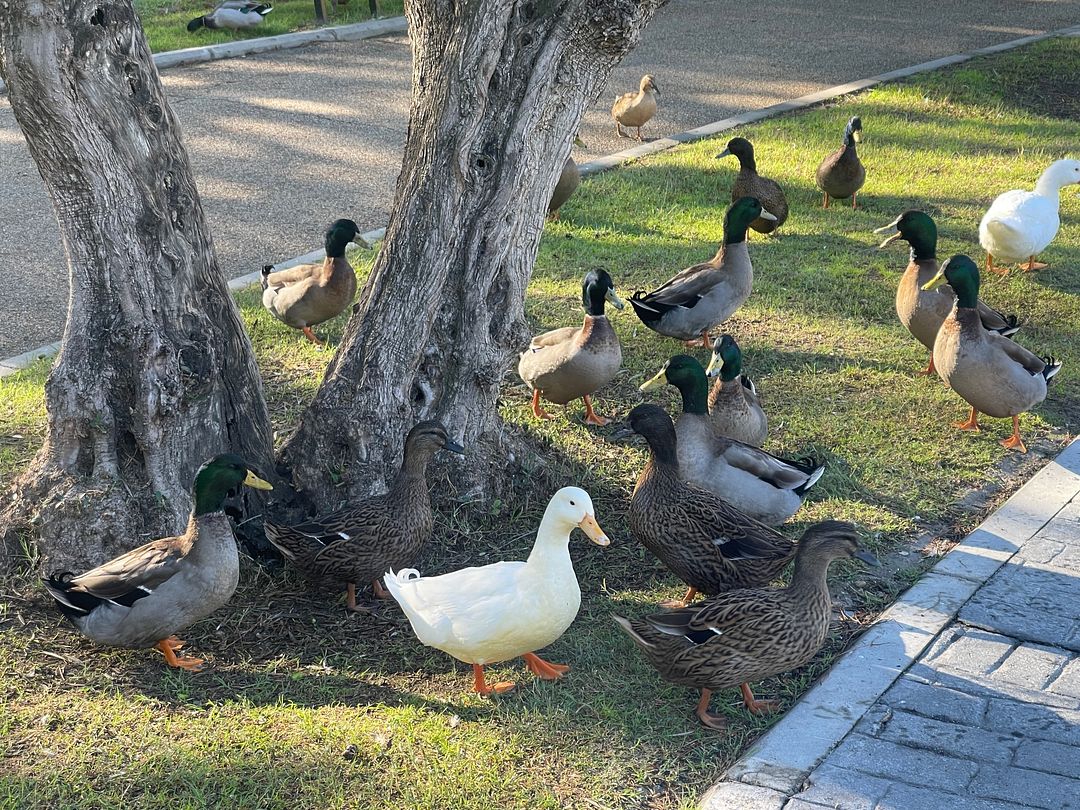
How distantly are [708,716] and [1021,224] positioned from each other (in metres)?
5.21

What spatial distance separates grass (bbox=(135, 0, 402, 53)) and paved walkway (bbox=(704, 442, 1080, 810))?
12633 mm

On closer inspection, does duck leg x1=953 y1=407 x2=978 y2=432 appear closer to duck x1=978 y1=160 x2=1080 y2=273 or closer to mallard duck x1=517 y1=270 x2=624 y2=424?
mallard duck x1=517 y1=270 x2=624 y2=424

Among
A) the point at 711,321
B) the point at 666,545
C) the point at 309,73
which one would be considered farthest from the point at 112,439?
the point at 309,73

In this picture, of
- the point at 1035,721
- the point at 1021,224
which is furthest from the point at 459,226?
the point at 1021,224

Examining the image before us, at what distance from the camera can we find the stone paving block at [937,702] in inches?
154

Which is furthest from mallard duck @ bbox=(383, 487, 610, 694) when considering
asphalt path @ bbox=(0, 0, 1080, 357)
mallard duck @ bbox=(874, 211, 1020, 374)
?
asphalt path @ bbox=(0, 0, 1080, 357)

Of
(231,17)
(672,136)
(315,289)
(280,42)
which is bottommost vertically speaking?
(315,289)

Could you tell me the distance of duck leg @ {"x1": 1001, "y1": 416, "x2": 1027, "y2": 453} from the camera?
602 centimetres

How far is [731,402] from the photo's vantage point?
5578 mm

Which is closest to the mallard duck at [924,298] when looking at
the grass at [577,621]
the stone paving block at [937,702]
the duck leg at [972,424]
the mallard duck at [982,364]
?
the grass at [577,621]

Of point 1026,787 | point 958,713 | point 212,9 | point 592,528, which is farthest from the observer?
point 212,9

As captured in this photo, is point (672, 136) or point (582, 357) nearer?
point (582, 357)

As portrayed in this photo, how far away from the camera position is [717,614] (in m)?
4.02

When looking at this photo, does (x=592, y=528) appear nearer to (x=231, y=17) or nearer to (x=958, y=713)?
(x=958, y=713)
